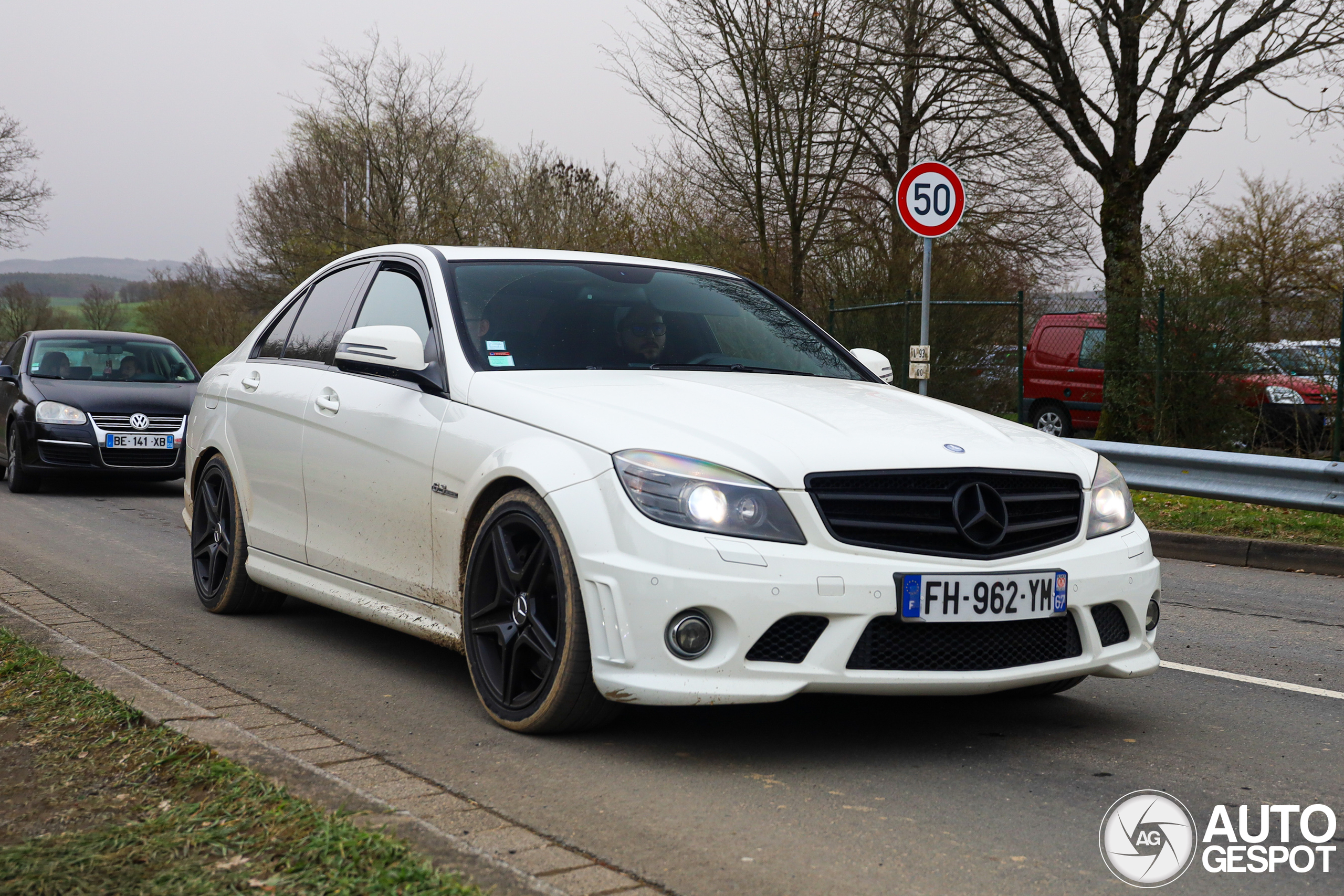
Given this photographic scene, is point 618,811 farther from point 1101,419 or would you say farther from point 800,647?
point 1101,419

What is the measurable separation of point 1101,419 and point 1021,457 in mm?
11972

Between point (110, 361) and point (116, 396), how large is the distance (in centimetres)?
99

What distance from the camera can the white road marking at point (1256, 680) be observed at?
511 centimetres

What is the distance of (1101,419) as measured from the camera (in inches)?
612

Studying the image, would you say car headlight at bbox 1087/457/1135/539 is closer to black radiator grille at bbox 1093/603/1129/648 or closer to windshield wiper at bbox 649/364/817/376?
black radiator grille at bbox 1093/603/1129/648

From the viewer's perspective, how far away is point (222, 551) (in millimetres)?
6402

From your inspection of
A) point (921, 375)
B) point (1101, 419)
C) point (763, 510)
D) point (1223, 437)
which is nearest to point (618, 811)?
point (763, 510)

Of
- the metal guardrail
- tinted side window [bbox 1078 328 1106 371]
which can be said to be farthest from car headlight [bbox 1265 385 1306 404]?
the metal guardrail

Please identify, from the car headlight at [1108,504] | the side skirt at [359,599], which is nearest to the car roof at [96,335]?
the side skirt at [359,599]

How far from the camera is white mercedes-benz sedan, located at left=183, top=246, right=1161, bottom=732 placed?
3.77 metres

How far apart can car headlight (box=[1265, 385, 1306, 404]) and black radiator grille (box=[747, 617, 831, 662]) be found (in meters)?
11.0

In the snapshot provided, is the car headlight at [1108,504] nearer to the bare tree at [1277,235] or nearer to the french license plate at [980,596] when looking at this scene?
the french license plate at [980,596]

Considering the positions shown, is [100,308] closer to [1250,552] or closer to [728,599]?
[1250,552]

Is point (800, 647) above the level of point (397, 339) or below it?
below
